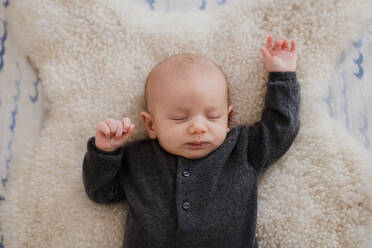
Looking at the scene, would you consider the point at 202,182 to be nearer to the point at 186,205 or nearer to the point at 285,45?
the point at 186,205

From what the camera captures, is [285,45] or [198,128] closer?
[198,128]

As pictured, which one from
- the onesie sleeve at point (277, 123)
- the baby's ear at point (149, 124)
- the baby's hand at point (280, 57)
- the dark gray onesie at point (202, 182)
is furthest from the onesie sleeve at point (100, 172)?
the baby's hand at point (280, 57)

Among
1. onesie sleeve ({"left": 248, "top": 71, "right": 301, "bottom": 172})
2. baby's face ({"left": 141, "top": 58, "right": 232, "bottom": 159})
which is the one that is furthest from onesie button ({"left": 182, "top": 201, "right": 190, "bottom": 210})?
onesie sleeve ({"left": 248, "top": 71, "right": 301, "bottom": 172})

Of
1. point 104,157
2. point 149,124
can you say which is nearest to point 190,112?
point 149,124

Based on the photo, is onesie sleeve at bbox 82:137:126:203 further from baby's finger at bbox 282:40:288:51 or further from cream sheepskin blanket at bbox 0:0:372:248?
baby's finger at bbox 282:40:288:51

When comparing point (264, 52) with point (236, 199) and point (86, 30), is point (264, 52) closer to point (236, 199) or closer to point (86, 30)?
point (236, 199)

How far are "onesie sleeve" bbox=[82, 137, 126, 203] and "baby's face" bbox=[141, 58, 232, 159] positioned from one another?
6.2 inches

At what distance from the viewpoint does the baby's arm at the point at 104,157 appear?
1136mm

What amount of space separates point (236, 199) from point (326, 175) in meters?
0.30

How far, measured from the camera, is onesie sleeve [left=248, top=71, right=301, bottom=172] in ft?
3.79

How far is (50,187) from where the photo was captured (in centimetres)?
128

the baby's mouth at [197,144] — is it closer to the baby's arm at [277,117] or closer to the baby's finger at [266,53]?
the baby's arm at [277,117]

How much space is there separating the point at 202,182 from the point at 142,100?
352 millimetres

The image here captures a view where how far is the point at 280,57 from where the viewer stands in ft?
3.96
